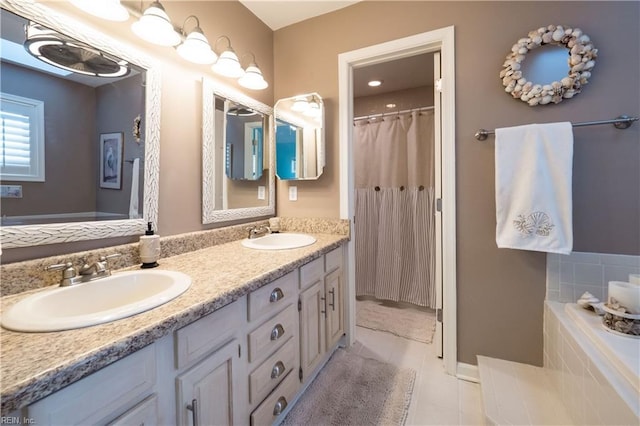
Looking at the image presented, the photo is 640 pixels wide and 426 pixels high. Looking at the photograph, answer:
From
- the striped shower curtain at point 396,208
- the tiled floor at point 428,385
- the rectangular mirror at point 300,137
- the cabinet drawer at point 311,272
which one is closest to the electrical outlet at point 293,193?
the rectangular mirror at point 300,137

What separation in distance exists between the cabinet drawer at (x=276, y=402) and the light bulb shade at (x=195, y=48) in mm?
1691

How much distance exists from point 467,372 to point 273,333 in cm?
131

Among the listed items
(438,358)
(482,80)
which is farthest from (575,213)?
(438,358)

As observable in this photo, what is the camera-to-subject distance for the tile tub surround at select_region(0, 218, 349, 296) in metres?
0.88

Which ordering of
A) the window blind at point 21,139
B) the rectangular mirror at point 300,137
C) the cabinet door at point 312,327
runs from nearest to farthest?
1. the window blind at point 21,139
2. the cabinet door at point 312,327
3. the rectangular mirror at point 300,137

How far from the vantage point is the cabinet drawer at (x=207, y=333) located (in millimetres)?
783

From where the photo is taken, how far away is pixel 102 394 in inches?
23.6

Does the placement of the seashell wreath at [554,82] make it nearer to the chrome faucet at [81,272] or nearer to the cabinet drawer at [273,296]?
the cabinet drawer at [273,296]

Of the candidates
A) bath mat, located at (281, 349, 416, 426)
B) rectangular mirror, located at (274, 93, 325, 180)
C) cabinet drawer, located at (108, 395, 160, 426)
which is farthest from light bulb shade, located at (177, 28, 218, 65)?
bath mat, located at (281, 349, 416, 426)

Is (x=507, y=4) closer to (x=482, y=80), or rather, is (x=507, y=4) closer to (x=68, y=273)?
(x=482, y=80)

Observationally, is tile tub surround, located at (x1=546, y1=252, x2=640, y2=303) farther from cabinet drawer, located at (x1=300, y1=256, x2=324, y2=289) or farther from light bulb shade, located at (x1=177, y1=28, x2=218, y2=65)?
light bulb shade, located at (x1=177, y1=28, x2=218, y2=65)

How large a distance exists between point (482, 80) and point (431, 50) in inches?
15.5

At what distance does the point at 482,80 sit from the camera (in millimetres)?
1601

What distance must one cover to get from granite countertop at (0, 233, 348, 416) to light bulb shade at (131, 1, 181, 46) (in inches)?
42.4
